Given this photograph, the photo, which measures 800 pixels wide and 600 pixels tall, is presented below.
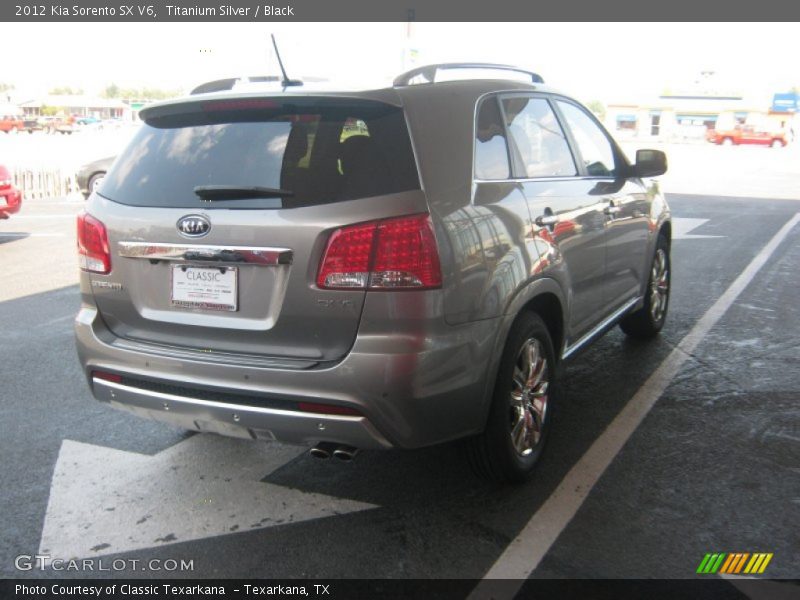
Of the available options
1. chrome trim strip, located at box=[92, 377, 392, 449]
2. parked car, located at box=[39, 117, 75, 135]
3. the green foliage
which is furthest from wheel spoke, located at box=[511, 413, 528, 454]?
the green foliage

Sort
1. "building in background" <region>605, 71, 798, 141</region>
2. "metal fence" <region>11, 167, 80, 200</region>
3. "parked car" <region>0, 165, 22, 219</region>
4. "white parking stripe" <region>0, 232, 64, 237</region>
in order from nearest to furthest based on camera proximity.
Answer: "parked car" <region>0, 165, 22, 219</region>, "white parking stripe" <region>0, 232, 64, 237</region>, "metal fence" <region>11, 167, 80, 200</region>, "building in background" <region>605, 71, 798, 141</region>

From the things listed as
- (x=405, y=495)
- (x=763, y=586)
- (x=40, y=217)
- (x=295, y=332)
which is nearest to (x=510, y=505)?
(x=405, y=495)

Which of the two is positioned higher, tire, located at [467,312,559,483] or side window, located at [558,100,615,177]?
side window, located at [558,100,615,177]

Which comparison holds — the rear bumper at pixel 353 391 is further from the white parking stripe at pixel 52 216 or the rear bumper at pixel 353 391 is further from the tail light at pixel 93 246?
the white parking stripe at pixel 52 216

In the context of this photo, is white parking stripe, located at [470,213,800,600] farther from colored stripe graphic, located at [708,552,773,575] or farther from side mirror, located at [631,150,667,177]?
side mirror, located at [631,150,667,177]

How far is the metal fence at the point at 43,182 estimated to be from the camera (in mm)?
18656

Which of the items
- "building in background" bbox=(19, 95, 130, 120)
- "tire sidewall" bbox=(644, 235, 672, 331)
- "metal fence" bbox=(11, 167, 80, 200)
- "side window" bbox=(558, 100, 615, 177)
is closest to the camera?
"side window" bbox=(558, 100, 615, 177)

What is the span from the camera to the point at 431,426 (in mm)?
2955

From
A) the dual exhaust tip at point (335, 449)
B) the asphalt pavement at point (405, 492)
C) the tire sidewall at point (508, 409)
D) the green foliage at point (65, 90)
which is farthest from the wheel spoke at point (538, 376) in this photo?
the green foliage at point (65, 90)

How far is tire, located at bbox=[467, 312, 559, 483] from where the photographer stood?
330 cm

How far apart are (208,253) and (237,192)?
263mm

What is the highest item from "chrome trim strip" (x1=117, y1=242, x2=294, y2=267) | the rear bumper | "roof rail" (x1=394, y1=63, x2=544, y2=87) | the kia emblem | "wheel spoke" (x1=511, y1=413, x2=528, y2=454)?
"roof rail" (x1=394, y1=63, x2=544, y2=87)

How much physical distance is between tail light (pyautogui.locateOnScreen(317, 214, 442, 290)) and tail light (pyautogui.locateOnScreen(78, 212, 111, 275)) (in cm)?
107

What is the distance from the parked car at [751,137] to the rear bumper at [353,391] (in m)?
60.5
